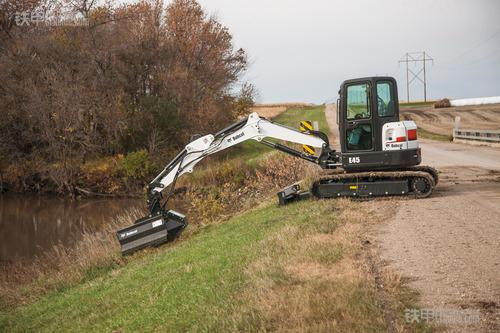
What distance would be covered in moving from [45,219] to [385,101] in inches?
861

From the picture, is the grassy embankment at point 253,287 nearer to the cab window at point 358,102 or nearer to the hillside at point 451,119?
the cab window at point 358,102

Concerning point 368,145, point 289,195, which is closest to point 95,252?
point 289,195

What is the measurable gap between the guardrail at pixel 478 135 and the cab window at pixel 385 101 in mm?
18387

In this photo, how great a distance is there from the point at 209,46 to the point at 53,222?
27.4m

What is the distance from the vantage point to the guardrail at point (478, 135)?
30453 millimetres

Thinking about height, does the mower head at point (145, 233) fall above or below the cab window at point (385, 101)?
below

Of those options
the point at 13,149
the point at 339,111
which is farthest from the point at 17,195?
the point at 339,111

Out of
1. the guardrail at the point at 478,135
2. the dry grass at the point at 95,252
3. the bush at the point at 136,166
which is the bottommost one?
the dry grass at the point at 95,252

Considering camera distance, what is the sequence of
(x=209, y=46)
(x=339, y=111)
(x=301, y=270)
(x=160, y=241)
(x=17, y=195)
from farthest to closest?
(x=209, y=46) < (x=17, y=195) < (x=160, y=241) < (x=339, y=111) < (x=301, y=270)

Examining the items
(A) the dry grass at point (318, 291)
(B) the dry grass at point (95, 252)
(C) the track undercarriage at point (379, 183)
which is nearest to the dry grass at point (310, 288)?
(A) the dry grass at point (318, 291)

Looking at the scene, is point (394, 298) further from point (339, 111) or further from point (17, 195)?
point (17, 195)

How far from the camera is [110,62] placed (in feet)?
140

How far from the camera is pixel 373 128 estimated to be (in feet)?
46.5

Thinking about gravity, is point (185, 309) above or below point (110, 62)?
below
